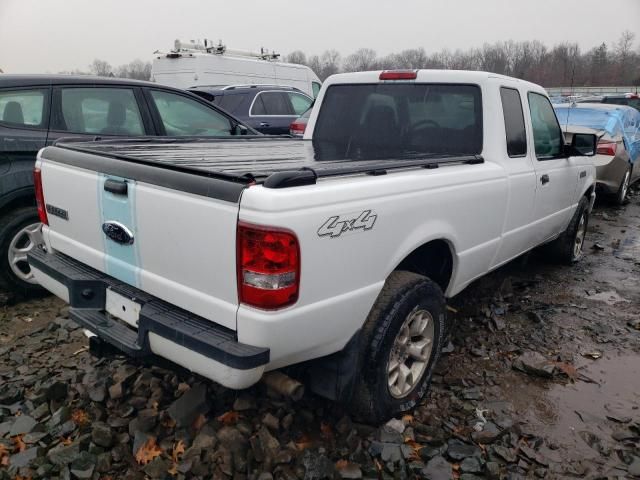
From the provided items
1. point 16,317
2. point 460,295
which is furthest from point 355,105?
point 16,317

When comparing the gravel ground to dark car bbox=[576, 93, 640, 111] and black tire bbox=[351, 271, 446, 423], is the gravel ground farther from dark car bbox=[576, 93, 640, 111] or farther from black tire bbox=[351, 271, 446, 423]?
dark car bbox=[576, 93, 640, 111]

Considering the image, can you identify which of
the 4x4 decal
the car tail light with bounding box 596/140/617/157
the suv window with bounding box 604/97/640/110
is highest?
the suv window with bounding box 604/97/640/110

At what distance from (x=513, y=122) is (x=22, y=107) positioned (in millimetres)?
3844

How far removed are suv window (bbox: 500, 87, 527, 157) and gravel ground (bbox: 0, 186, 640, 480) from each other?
1.43 meters

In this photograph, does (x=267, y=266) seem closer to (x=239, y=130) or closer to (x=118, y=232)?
(x=118, y=232)

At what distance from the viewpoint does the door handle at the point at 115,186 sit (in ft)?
7.56

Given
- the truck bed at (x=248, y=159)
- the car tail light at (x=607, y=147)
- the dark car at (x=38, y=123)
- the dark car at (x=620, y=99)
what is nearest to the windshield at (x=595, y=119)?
the car tail light at (x=607, y=147)

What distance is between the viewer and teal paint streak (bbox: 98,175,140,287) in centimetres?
231

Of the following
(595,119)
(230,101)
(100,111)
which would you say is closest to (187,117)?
(100,111)

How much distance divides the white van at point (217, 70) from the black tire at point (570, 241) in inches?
476

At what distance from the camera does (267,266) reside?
1910 millimetres

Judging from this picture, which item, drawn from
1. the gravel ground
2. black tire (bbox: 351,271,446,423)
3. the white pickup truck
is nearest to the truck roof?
the white pickup truck

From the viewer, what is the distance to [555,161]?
14.0 feet

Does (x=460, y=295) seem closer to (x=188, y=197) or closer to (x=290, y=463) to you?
(x=290, y=463)
